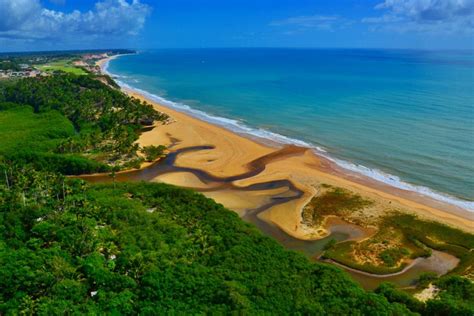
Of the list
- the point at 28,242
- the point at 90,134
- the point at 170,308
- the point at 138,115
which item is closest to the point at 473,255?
the point at 170,308

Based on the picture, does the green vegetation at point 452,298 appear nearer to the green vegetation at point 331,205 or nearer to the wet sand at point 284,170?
the wet sand at point 284,170

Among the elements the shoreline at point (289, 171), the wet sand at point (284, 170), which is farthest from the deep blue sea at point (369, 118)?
the wet sand at point (284, 170)

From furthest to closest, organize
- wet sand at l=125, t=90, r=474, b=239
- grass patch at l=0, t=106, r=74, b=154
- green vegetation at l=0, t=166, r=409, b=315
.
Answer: grass patch at l=0, t=106, r=74, b=154 < wet sand at l=125, t=90, r=474, b=239 < green vegetation at l=0, t=166, r=409, b=315

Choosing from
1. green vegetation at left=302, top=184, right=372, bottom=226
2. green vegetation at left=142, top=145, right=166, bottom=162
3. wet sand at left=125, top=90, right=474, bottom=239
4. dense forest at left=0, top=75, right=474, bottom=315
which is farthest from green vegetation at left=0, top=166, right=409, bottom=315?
green vegetation at left=142, top=145, right=166, bottom=162

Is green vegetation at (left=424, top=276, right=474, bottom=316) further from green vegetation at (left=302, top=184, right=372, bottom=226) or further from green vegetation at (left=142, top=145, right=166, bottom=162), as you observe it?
green vegetation at (left=142, top=145, right=166, bottom=162)

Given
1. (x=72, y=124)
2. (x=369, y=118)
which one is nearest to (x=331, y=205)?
(x=369, y=118)

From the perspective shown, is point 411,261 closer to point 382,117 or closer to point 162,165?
point 162,165
